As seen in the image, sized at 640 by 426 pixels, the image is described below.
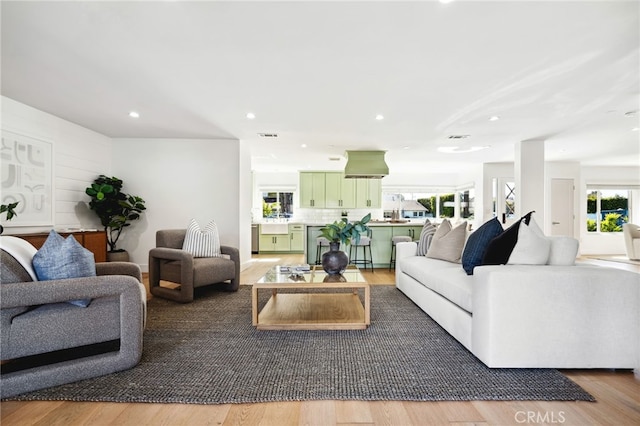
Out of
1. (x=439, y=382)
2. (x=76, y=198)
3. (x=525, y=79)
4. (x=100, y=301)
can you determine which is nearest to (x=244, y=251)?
(x=76, y=198)

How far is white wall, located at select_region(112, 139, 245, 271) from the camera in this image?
538 cm

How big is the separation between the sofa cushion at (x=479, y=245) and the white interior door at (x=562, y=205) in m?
6.82

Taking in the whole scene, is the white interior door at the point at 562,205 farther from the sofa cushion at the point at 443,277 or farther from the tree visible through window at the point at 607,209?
the sofa cushion at the point at 443,277

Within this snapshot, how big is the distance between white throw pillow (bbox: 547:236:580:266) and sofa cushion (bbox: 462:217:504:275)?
1.45ft

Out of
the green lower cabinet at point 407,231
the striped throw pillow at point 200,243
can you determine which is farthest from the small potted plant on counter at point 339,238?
the green lower cabinet at point 407,231

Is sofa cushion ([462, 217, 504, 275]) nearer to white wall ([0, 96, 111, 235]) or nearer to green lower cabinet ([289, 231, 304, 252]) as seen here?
white wall ([0, 96, 111, 235])

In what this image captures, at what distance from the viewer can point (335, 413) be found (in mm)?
1505

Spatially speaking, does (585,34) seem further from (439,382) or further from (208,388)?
(208,388)

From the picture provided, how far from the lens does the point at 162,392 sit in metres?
1.67

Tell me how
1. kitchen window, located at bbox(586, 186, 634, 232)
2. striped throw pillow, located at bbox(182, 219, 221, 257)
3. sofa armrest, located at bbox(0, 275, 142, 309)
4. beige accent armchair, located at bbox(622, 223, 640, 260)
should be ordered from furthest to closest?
kitchen window, located at bbox(586, 186, 634, 232) < beige accent armchair, located at bbox(622, 223, 640, 260) < striped throw pillow, located at bbox(182, 219, 221, 257) < sofa armrest, located at bbox(0, 275, 142, 309)

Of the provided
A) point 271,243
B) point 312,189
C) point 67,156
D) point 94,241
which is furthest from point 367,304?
point 312,189

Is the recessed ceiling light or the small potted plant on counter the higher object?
the recessed ceiling light

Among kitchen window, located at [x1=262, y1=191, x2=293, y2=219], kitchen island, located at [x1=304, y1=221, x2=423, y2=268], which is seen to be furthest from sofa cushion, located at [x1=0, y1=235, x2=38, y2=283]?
kitchen window, located at [x1=262, y1=191, x2=293, y2=219]

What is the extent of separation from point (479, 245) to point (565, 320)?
0.82 m
